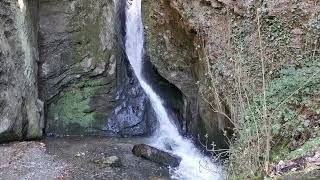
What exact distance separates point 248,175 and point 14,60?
22.6ft

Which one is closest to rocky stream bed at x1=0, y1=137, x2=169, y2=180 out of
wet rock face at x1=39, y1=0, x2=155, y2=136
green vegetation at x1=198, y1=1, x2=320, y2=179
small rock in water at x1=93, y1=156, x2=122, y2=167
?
small rock in water at x1=93, y1=156, x2=122, y2=167

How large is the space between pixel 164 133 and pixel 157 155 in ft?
7.45

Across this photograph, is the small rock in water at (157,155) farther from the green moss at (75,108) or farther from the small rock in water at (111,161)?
the green moss at (75,108)

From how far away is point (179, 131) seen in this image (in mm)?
11977

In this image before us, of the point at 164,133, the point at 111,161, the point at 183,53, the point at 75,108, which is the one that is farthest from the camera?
the point at 75,108

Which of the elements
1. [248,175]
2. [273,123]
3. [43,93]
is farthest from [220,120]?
[43,93]

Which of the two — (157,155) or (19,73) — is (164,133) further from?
(19,73)

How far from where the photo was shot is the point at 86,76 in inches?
489

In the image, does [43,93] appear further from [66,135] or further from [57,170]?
[57,170]

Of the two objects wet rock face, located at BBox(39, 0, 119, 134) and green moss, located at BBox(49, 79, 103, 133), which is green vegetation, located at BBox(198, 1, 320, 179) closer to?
wet rock face, located at BBox(39, 0, 119, 134)

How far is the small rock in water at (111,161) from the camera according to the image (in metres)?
9.34

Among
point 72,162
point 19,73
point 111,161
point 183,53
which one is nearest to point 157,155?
point 111,161

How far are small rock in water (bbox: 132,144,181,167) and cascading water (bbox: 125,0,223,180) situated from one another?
20 cm

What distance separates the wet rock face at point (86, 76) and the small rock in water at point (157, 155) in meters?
2.36
